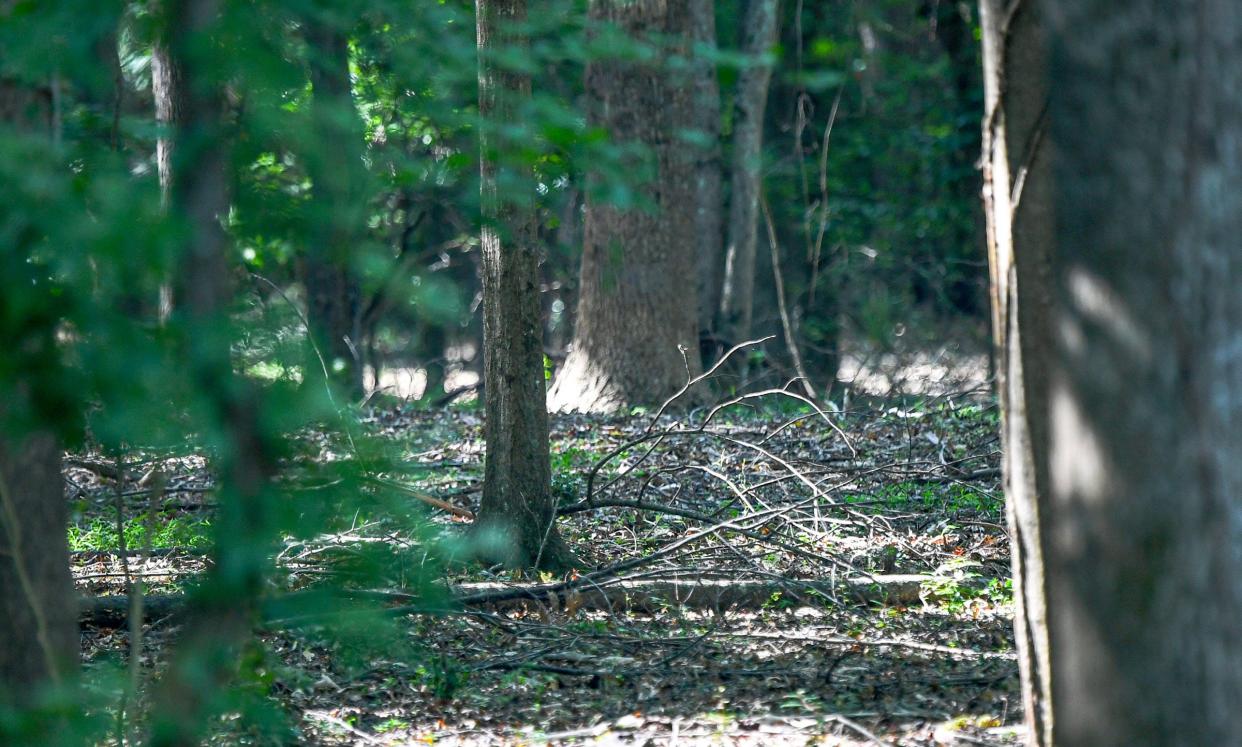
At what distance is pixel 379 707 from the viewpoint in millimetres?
5172

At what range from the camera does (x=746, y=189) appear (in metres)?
17.1

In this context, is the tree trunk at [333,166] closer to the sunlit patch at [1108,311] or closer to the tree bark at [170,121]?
the tree bark at [170,121]

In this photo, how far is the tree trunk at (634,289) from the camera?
12.7m

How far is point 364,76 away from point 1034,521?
7.30 ft

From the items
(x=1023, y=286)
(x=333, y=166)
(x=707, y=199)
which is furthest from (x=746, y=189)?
(x=333, y=166)

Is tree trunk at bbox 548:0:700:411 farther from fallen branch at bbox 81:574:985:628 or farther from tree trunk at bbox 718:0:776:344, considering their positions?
fallen branch at bbox 81:574:985:628

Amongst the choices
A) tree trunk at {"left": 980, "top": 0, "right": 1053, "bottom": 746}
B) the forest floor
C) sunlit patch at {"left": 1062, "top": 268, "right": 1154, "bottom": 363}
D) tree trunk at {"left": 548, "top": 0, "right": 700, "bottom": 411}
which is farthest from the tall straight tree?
tree trunk at {"left": 548, "top": 0, "right": 700, "bottom": 411}

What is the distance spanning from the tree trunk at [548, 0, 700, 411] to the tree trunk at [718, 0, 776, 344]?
359 centimetres

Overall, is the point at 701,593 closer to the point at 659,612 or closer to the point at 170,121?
the point at 659,612

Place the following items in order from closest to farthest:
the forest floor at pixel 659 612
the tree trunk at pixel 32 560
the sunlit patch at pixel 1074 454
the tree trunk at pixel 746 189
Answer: the sunlit patch at pixel 1074 454 → the tree trunk at pixel 32 560 → the forest floor at pixel 659 612 → the tree trunk at pixel 746 189

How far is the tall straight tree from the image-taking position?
2.78 metres

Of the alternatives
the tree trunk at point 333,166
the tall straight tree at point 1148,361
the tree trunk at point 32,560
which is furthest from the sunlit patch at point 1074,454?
the tree trunk at point 32,560

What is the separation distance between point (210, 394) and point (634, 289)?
33.2 ft

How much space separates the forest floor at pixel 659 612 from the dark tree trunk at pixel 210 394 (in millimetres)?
267
